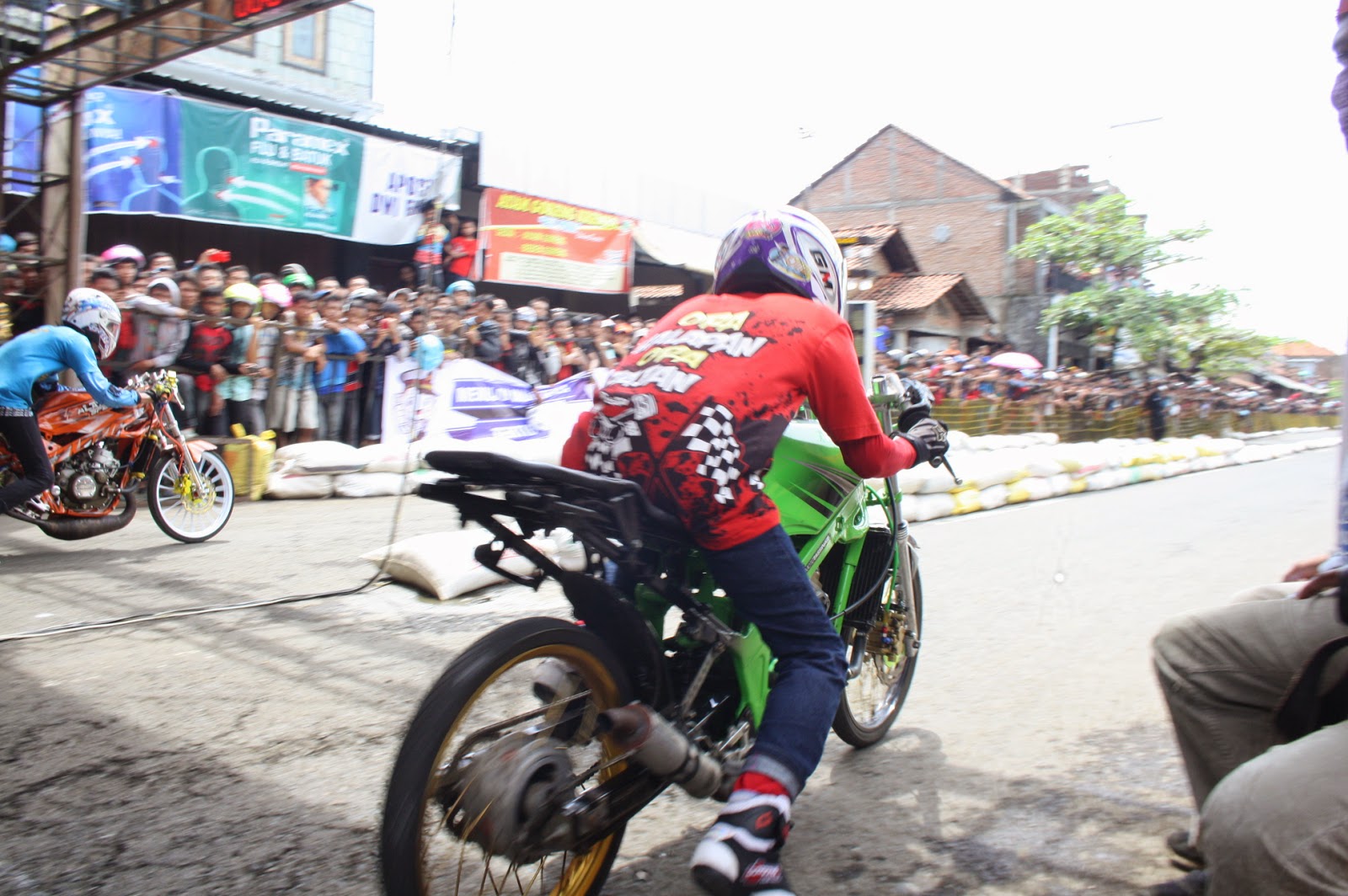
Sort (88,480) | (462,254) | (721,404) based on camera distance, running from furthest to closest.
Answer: (462,254) → (88,480) → (721,404)

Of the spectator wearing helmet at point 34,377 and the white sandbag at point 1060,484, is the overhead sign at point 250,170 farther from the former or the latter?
the white sandbag at point 1060,484

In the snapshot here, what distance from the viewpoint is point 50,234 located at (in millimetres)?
9961

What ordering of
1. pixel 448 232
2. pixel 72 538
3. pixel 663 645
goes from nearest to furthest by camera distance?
pixel 663 645
pixel 72 538
pixel 448 232

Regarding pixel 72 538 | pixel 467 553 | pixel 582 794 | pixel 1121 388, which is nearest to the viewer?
pixel 582 794

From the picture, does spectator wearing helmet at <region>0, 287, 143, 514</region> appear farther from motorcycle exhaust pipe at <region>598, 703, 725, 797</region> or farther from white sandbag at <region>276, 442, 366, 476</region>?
motorcycle exhaust pipe at <region>598, 703, 725, 797</region>

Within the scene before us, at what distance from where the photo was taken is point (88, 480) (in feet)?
22.8

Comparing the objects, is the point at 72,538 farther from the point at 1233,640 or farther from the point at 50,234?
the point at 1233,640

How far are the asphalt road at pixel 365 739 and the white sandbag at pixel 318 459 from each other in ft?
8.64

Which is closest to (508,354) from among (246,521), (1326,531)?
(246,521)

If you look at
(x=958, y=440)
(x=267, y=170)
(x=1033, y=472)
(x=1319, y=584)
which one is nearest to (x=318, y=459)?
(x=267, y=170)

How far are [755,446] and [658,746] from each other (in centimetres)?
69

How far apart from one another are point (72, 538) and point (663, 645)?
18.7 ft

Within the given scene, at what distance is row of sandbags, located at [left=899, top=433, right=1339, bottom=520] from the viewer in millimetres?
9727

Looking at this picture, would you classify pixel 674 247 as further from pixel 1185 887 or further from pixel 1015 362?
pixel 1185 887
